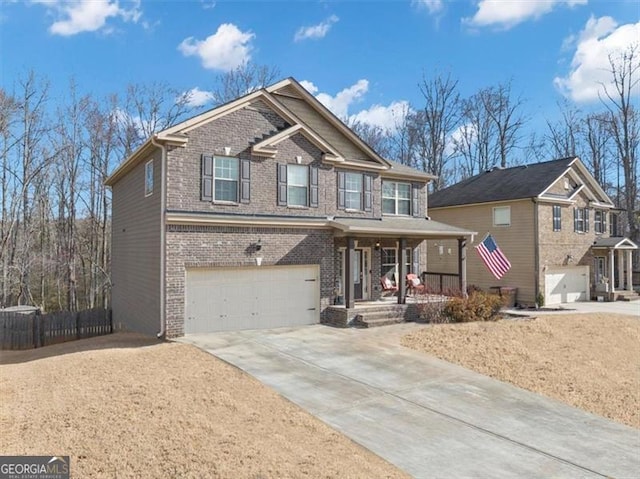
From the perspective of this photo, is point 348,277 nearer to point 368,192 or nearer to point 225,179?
point 368,192

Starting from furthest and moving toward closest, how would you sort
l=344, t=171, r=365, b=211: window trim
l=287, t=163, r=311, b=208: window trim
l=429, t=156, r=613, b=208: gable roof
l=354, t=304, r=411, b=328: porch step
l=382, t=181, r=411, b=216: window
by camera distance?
1. l=429, t=156, r=613, b=208: gable roof
2. l=382, t=181, r=411, b=216: window
3. l=344, t=171, r=365, b=211: window trim
4. l=287, t=163, r=311, b=208: window trim
5. l=354, t=304, r=411, b=328: porch step

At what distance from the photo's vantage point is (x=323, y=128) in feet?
56.2

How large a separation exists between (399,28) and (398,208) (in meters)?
7.02

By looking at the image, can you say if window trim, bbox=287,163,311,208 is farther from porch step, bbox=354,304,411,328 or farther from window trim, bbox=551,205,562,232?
window trim, bbox=551,205,562,232

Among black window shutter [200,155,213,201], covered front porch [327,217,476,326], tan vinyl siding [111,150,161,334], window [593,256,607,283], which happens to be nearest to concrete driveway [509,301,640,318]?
window [593,256,607,283]

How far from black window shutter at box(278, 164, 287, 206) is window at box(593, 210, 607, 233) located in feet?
70.9

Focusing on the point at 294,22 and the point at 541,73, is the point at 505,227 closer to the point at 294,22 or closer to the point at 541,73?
the point at 541,73

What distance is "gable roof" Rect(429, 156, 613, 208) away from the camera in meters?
24.1

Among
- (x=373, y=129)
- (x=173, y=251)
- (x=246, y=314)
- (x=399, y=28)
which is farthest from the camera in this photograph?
(x=373, y=129)

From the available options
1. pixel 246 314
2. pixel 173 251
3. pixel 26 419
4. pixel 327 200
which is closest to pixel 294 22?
pixel 327 200

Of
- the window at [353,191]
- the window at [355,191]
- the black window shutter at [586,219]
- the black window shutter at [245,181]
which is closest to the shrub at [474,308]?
the window at [355,191]

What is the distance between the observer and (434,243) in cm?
2580

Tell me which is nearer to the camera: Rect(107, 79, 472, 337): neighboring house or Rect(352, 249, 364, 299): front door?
Rect(107, 79, 472, 337): neighboring house

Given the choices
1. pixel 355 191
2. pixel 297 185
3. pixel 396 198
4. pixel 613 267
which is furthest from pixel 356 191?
pixel 613 267
